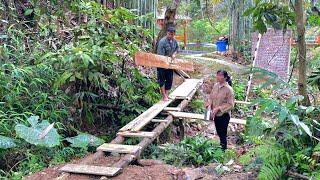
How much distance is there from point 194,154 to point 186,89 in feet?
12.1

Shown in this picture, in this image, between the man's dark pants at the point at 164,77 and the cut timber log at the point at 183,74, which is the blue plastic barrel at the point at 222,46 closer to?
the cut timber log at the point at 183,74

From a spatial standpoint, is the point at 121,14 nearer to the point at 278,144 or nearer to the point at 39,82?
the point at 39,82

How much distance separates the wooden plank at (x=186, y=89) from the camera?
8.59 metres

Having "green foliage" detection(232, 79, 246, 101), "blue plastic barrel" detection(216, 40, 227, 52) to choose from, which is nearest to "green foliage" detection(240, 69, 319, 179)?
"green foliage" detection(232, 79, 246, 101)

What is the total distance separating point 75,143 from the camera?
574 cm

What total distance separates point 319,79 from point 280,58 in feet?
20.9

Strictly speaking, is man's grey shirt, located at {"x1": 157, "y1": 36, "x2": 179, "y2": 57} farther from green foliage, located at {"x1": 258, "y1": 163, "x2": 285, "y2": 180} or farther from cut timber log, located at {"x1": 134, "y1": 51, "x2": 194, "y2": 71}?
green foliage, located at {"x1": 258, "y1": 163, "x2": 285, "y2": 180}

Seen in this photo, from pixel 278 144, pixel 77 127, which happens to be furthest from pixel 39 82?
pixel 278 144

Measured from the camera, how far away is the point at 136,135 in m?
5.86

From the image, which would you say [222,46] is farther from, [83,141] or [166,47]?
[83,141]

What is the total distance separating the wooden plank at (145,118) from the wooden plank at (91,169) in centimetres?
158

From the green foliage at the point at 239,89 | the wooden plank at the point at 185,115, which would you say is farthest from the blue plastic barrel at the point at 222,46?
the wooden plank at the point at 185,115

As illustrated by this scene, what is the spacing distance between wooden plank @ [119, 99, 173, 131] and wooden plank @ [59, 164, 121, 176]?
1.58 m

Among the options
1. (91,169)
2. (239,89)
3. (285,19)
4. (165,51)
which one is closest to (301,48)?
(285,19)
